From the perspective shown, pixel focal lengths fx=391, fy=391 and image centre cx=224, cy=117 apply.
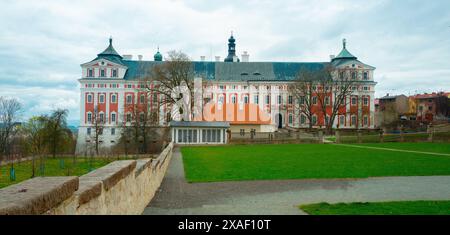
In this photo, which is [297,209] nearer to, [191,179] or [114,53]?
[191,179]

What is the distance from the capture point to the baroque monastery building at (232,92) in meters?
67.6

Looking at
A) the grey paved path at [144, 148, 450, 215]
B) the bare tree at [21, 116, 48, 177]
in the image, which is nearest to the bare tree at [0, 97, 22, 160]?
the bare tree at [21, 116, 48, 177]

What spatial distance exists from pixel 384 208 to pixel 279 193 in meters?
3.86

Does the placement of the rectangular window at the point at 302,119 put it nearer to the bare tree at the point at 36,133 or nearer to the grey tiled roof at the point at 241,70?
the grey tiled roof at the point at 241,70

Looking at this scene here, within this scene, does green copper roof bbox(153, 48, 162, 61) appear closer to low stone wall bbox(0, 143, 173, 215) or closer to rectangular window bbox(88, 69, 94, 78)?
rectangular window bbox(88, 69, 94, 78)

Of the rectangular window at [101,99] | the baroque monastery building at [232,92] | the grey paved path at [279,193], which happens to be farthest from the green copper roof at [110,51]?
the grey paved path at [279,193]

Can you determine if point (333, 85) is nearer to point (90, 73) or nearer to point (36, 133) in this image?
point (90, 73)

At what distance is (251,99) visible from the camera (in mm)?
72688

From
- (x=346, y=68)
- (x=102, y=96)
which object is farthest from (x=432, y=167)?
(x=102, y=96)

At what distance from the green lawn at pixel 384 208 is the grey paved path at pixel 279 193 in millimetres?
573

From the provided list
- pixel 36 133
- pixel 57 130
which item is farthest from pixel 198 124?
pixel 36 133

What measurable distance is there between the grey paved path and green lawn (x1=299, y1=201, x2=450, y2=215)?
573 mm

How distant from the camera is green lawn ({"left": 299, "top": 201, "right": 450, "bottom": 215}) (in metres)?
7.96

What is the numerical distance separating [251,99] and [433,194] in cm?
6204
